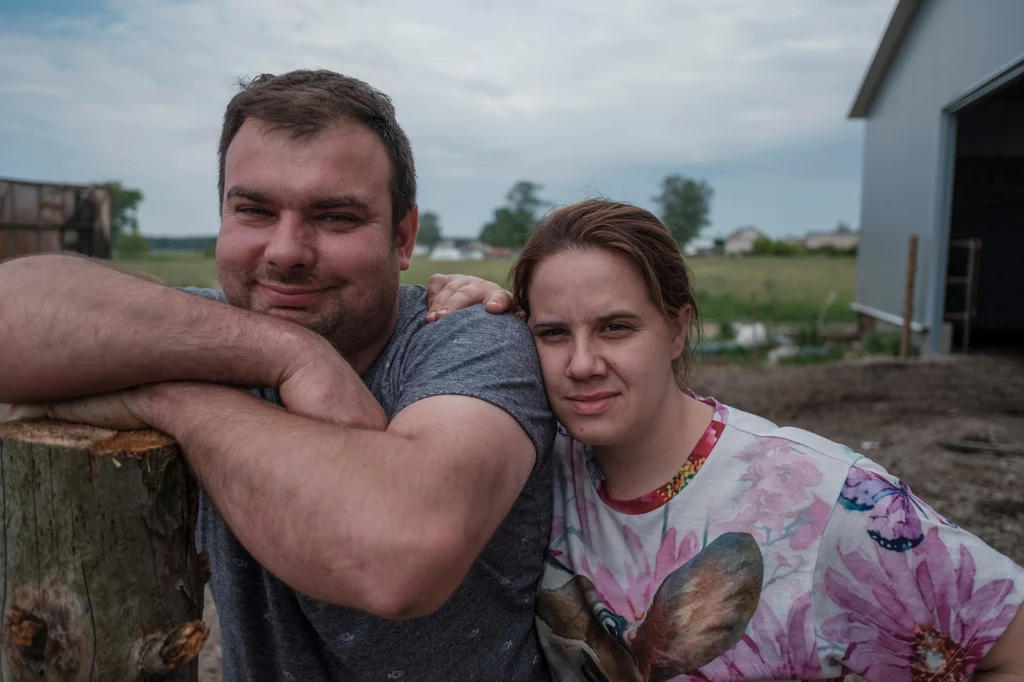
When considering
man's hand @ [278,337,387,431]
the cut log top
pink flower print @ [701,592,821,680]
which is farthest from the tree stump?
pink flower print @ [701,592,821,680]

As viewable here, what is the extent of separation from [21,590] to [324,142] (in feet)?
3.47

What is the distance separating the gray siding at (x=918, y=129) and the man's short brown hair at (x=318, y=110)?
8893mm

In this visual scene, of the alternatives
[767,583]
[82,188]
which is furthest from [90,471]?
[82,188]

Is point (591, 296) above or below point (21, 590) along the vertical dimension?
above

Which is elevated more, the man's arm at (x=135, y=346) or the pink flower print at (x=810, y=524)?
the man's arm at (x=135, y=346)

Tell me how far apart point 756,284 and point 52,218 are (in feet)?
56.9

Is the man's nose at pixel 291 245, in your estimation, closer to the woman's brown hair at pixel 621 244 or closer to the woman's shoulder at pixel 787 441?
the woman's brown hair at pixel 621 244

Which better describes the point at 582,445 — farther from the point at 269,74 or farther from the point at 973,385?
the point at 973,385

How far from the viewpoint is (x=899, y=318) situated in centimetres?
1267

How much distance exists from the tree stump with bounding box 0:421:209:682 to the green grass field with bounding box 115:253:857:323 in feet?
41.6

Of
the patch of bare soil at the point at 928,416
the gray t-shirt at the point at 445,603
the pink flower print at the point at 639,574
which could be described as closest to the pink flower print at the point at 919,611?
the pink flower print at the point at 639,574

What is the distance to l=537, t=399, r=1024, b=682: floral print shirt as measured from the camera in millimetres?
1548

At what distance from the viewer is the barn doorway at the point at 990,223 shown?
13.3 meters

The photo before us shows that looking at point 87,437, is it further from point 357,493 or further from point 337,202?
point 337,202
